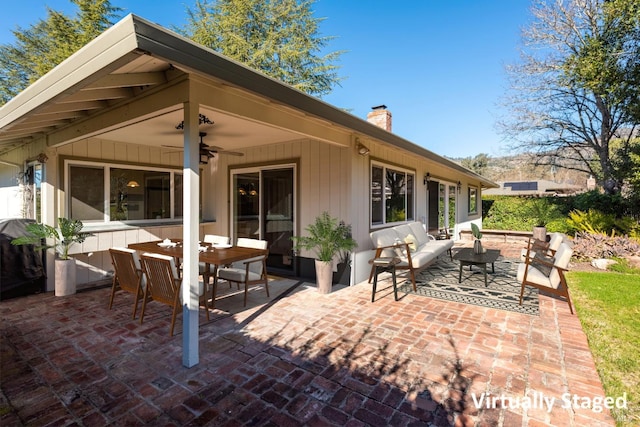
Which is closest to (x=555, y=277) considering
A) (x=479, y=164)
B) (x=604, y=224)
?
(x=604, y=224)

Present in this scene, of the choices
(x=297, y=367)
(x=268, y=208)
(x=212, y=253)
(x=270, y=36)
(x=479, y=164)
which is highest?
(x=270, y=36)

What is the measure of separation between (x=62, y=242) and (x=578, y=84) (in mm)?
14131

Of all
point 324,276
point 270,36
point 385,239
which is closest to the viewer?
point 324,276

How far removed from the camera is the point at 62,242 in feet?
15.6

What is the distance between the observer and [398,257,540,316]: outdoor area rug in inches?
176

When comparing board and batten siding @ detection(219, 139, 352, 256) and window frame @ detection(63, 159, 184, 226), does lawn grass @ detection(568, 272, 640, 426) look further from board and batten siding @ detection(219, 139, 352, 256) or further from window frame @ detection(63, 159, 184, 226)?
window frame @ detection(63, 159, 184, 226)

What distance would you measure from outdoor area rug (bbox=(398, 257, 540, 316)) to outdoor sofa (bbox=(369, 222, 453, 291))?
286 mm

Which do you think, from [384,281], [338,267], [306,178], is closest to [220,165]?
[306,178]

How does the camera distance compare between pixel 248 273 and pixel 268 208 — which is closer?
pixel 248 273

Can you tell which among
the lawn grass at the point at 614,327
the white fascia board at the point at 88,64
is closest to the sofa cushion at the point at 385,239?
the lawn grass at the point at 614,327

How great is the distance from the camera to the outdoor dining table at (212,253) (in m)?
3.86

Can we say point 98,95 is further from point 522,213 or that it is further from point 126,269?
point 522,213

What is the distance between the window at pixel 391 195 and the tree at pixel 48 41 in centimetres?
1609

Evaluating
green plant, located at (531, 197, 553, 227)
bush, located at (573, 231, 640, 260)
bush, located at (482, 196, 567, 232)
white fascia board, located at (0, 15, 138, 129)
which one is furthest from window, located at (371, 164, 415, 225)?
green plant, located at (531, 197, 553, 227)
